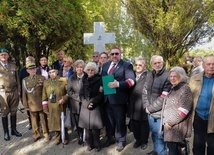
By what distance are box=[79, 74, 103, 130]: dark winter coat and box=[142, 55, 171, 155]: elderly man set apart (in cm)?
94

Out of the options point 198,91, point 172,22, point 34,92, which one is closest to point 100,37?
point 172,22

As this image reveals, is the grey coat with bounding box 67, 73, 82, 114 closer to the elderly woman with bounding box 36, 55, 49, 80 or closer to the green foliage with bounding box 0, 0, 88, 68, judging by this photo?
the elderly woman with bounding box 36, 55, 49, 80

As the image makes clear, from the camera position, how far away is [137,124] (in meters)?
4.37

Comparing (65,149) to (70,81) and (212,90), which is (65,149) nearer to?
(70,81)

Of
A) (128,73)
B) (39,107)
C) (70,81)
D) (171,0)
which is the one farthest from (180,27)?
(39,107)

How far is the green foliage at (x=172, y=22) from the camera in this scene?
748cm

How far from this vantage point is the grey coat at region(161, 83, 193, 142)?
9.87 feet

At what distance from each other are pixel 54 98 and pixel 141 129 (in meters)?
1.86

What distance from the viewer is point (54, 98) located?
4613 mm

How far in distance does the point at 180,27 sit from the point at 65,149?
5463 millimetres

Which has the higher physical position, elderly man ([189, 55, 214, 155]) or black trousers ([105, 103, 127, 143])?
elderly man ([189, 55, 214, 155])

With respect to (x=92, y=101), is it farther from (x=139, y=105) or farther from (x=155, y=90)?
(x=155, y=90)

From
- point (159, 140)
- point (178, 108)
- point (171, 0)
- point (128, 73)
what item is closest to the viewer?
point (178, 108)

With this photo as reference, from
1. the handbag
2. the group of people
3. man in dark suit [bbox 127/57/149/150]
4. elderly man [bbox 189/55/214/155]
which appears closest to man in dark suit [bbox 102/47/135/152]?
the group of people
